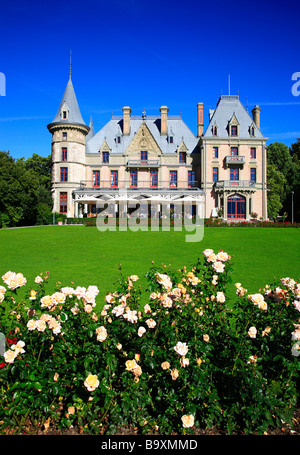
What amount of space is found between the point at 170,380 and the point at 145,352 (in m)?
0.34

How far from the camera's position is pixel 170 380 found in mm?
2785

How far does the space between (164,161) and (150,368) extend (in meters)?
36.7

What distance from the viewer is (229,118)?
38.0 metres

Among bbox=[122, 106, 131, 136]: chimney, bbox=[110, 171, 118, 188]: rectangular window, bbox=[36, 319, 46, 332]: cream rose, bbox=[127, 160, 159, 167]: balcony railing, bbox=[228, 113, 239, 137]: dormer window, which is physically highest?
bbox=[122, 106, 131, 136]: chimney

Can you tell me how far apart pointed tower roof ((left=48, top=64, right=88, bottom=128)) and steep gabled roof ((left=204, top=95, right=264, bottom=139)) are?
15820 mm

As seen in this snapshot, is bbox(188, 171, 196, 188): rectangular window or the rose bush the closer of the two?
the rose bush

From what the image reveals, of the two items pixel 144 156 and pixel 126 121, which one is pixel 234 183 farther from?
pixel 126 121

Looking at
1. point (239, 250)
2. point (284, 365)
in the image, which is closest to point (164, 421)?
point (284, 365)

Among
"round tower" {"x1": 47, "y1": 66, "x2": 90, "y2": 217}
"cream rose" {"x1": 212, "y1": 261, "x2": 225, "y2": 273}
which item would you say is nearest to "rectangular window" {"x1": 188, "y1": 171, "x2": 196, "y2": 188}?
"round tower" {"x1": 47, "y1": 66, "x2": 90, "y2": 217}

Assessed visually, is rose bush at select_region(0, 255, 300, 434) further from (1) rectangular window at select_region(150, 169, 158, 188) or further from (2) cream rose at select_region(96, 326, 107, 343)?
(1) rectangular window at select_region(150, 169, 158, 188)

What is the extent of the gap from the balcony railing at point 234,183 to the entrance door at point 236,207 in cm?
130

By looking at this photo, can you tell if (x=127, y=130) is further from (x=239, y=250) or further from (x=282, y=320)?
(x=282, y=320)

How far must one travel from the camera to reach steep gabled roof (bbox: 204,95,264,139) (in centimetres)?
3712

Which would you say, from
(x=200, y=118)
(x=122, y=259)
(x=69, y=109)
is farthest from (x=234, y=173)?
(x=122, y=259)
